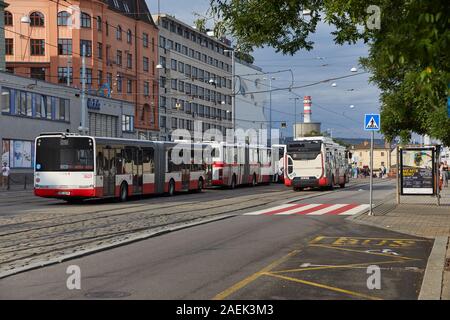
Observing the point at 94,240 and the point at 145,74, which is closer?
the point at 94,240

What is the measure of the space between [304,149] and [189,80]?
212 ft

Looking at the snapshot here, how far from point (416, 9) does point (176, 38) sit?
300 feet

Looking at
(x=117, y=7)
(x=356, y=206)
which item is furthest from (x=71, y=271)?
(x=117, y=7)

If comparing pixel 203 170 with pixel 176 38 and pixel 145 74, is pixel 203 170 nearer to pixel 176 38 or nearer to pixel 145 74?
pixel 145 74

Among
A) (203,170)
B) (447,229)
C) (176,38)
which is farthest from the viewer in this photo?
(176,38)

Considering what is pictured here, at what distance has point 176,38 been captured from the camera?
3743 inches

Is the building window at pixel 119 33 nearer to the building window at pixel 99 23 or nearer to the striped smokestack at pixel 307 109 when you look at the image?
the building window at pixel 99 23

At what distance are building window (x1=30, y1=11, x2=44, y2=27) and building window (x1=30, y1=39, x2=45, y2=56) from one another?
1600mm

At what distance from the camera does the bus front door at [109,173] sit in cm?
2541

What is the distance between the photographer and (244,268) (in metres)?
9.70

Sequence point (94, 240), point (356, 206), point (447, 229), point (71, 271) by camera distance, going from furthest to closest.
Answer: point (356, 206) < point (447, 229) < point (94, 240) < point (71, 271)

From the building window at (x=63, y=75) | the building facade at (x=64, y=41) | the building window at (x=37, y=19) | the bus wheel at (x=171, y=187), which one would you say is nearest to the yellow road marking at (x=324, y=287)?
the bus wheel at (x=171, y=187)

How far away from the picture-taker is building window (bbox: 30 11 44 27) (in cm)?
6344

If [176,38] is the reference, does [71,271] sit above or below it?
below
